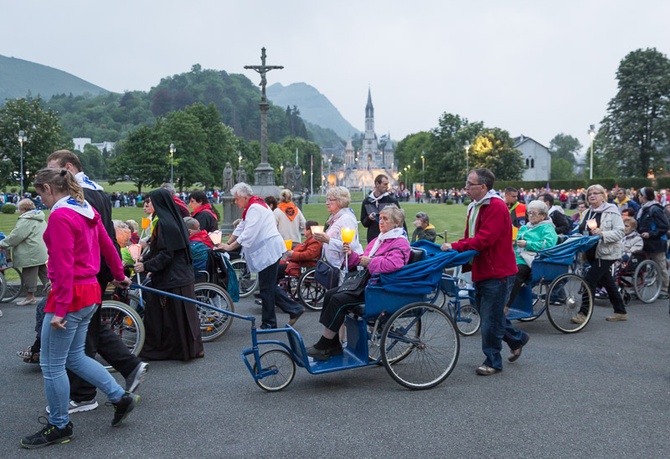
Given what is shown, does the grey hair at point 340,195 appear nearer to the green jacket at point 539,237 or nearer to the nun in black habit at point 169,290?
the nun in black habit at point 169,290

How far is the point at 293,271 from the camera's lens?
990cm

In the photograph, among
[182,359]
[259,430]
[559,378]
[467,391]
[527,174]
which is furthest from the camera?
[527,174]

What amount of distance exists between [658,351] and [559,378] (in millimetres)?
1950

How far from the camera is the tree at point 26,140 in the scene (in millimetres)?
54266

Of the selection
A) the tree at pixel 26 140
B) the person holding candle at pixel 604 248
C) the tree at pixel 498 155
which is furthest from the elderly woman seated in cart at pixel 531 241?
the tree at pixel 498 155

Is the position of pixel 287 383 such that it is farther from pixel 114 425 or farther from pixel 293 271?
pixel 293 271

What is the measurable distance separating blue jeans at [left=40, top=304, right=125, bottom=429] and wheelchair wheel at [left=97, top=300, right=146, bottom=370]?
165cm

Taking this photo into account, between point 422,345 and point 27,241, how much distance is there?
7387mm

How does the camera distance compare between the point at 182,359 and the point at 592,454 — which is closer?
the point at 592,454

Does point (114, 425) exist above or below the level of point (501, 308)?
below

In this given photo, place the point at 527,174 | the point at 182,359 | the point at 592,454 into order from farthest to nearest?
1. the point at 527,174
2. the point at 182,359
3. the point at 592,454

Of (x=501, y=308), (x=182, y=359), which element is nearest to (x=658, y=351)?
(x=501, y=308)

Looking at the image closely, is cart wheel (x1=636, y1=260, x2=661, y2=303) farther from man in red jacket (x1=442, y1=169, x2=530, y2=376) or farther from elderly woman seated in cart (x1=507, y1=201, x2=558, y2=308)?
man in red jacket (x1=442, y1=169, x2=530, y2=376)

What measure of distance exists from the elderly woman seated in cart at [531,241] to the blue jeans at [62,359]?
5.44 metres
